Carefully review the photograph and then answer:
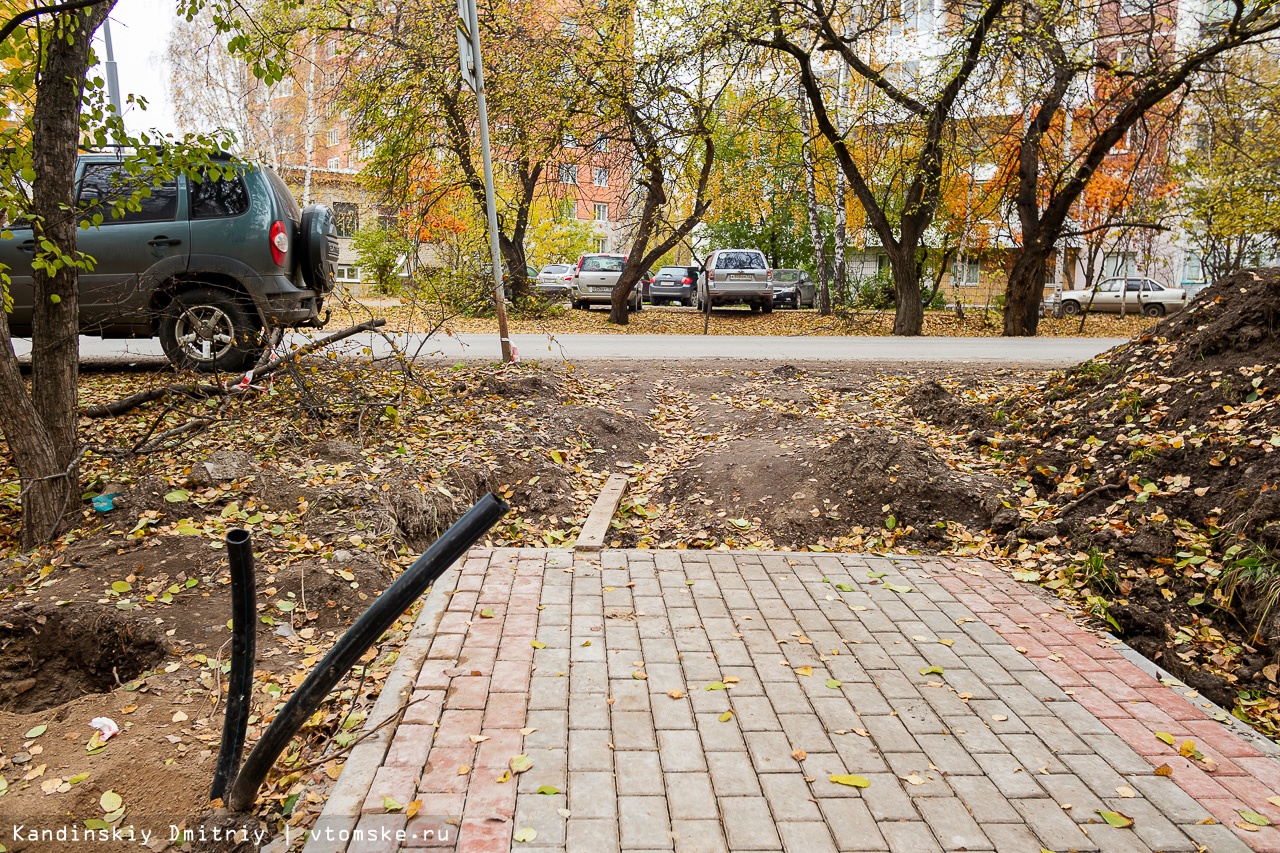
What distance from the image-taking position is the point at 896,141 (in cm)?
1844

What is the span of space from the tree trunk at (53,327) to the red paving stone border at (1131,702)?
16.7ft

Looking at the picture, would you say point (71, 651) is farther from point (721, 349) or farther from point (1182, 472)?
point (721, 349)

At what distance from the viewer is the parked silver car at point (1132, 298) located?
32.4 meters

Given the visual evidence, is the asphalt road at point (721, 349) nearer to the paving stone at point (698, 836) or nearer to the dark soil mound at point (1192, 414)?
the dark soil mound at point (1192, 414)

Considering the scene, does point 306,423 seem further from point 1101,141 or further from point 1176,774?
point 1101,141

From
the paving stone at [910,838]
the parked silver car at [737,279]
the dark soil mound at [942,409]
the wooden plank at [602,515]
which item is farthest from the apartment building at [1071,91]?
the paving stone at [910,838]

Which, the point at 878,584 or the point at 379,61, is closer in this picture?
the point at 878,584

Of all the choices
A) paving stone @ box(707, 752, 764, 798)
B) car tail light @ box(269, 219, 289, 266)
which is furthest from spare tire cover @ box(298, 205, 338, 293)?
paving stone @ box(707, 752, 764, 798)

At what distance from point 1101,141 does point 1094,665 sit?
50.3 ft

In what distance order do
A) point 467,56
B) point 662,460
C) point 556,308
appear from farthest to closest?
point 556,308 → point 467,56 → point 662,460

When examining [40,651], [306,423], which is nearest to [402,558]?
[40,651]

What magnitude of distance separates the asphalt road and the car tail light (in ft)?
5.27

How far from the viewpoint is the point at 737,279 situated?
23750 millimetres

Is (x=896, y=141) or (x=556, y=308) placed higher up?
(x=896, y=141)
